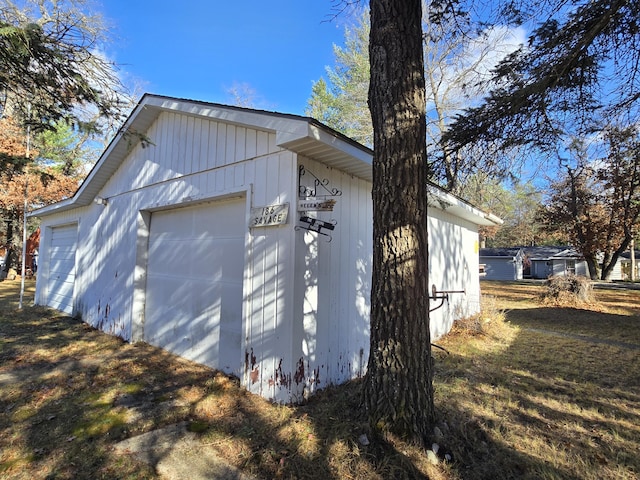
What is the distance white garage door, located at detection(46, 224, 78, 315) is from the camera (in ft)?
28.4

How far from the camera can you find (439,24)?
409 cm

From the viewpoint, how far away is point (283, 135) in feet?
11.4

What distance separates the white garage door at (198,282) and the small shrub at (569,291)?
1125 cm

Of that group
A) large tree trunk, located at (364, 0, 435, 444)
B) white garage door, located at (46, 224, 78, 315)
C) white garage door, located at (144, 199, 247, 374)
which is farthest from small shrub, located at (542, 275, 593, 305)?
white garage door, located at (46, 224, 78, 315)

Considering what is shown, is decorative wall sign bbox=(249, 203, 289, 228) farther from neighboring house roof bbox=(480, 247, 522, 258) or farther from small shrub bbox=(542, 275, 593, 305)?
neighboring house roof bbox=(480, 247, 522, 258)

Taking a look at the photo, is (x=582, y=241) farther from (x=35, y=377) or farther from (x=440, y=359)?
(x=35, y=377)

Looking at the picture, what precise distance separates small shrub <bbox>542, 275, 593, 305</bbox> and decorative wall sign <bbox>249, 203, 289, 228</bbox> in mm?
11334

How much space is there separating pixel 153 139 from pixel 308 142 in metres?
3.93

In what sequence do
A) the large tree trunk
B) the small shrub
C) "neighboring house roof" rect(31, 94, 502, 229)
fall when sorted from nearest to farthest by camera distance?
1. the large tree trunk
2. "neighboring house roof" rect(31, 94, 502, 229)
3. the small shrub

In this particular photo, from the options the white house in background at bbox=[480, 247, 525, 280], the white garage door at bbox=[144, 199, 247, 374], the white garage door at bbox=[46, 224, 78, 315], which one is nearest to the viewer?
the white garage door at bbox=[144, 199, 247, 374]

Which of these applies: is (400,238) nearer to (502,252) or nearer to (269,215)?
(269,215)

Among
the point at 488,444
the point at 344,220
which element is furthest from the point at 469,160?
the point at 488,444

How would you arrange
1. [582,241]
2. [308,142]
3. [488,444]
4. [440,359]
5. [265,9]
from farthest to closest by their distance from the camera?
[582,241]
[265,9]
[440,359]
[308,142]
[488,444]

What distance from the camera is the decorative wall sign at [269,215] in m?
3.61
